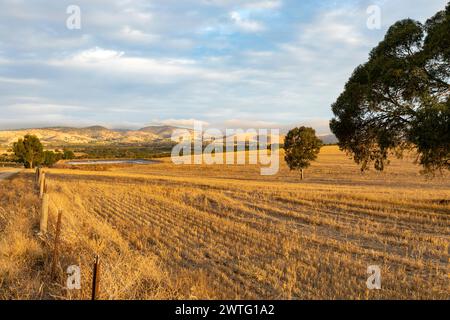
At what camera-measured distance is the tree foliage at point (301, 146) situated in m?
57.3

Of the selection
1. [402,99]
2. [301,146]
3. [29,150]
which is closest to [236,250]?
[402,99]

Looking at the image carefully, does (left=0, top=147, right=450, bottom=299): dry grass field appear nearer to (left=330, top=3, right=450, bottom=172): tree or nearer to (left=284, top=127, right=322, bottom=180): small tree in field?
(left=330, top=3, right=450, bottom=172): tree

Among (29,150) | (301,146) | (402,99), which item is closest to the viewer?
(402,99)

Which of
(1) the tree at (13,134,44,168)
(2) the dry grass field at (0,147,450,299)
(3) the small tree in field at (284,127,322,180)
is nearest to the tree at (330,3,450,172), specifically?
(2) the dry grass field at (0,147,450,299)

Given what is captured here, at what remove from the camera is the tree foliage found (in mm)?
57312

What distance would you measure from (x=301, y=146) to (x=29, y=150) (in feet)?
192

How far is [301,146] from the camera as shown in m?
57.3

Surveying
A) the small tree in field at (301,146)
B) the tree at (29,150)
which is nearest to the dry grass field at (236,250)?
the small tree in field at (301,146)

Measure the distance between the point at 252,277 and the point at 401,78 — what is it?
1676cm

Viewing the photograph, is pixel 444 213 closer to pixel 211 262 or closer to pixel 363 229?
pixel 363 229

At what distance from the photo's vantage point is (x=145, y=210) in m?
21.9

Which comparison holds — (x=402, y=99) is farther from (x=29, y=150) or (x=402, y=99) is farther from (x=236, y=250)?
(x=29, y=150)

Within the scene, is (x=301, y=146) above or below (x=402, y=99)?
below
